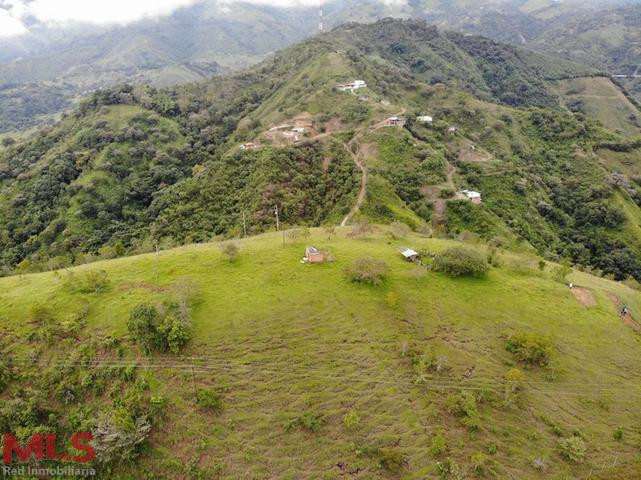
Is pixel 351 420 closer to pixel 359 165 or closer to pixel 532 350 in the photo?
pixel 532 350

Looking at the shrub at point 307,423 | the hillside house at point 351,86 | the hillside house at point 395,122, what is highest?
the hillside house at point 351,86

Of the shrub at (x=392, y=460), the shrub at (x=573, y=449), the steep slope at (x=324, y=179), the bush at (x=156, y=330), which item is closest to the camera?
the shrub at (x=392, y=460)

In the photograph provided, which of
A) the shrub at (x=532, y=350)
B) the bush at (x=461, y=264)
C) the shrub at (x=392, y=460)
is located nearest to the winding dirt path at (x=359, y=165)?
the bush at (x=461, y=264)

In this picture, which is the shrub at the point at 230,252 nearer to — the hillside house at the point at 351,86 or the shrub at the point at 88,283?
the shrub at the point at 88,283

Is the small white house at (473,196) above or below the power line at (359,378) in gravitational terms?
below

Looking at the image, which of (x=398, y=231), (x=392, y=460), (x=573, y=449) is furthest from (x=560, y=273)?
(x=392, y=460)

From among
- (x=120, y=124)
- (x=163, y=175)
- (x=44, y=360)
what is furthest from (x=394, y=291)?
(x=120, y=124)

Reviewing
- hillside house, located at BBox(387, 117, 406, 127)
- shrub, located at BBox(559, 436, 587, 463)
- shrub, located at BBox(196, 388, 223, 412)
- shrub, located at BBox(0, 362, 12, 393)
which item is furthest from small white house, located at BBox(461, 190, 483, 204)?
shrub, located at BBox(0, 362, 12, 393)
